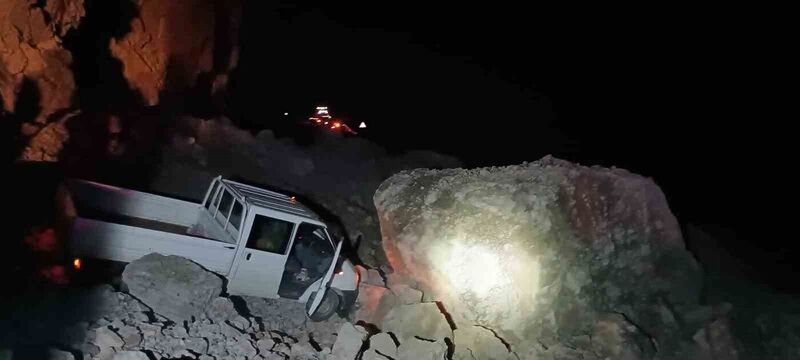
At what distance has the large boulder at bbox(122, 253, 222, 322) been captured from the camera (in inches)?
323

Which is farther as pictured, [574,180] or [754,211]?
[754,211]

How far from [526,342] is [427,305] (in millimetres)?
1729

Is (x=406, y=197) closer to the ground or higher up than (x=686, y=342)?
higher up

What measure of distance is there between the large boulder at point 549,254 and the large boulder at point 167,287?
348 centimetres

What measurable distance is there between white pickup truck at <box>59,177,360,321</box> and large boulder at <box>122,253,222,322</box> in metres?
0.45

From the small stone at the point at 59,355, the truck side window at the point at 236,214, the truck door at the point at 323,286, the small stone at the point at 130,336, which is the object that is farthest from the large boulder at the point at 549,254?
the small stone at the point at 59,355

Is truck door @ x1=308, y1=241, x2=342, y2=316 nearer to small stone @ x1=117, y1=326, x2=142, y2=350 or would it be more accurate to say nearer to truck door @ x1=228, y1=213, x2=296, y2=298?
truck door @ x1=228, y1=213, x2=296, y2=298

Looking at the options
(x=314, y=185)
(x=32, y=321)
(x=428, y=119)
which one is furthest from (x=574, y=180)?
(x=428, y=119)

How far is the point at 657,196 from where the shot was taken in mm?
10758

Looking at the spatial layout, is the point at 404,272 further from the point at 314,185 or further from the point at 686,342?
the point at 314,185

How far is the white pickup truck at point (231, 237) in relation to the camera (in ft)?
28.1

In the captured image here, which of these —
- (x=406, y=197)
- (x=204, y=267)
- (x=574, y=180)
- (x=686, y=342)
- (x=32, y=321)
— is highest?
(x=574, y=180)

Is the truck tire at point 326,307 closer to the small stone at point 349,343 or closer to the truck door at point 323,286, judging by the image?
the truck door at point 323,286

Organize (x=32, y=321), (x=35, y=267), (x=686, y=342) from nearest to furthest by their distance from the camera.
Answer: (x=32, y=321), (x=35, y=267), (x=686, y=342)
